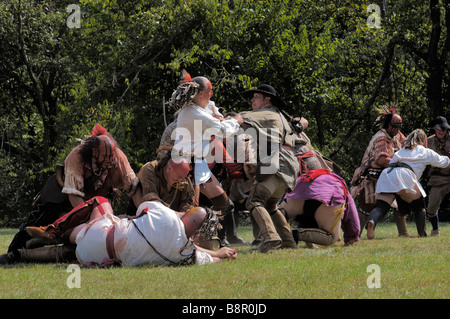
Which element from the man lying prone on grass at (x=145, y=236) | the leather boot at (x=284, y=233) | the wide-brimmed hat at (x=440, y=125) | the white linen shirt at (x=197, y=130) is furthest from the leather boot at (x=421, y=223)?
the man lying prone on grass at (x=145, y=236)

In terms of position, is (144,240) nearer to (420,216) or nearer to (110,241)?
(110,241)

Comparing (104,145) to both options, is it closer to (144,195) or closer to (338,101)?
(144,195)

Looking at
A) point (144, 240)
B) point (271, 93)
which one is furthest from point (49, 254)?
point (271, 93)

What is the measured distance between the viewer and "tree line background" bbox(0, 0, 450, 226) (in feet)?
53.2

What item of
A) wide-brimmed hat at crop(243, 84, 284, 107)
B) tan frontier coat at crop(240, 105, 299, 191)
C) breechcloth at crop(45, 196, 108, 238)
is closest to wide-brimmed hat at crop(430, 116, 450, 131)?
wide-brimmed hat at crop(243, 84, 284, 107)

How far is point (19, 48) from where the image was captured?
2166cm

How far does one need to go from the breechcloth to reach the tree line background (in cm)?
663

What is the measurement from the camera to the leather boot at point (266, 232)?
7.55 meters

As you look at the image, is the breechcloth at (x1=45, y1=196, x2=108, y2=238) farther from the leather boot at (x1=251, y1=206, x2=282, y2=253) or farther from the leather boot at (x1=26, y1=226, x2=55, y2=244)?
the leather boot at (x1=251, y1=206, x2=282, y2=253)

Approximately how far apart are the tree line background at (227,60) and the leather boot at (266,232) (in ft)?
19.1

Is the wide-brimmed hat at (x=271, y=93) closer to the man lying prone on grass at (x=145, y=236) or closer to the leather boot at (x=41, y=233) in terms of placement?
the man lying prone on grass at (x=145, y=236)

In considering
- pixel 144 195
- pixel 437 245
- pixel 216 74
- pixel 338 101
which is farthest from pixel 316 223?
pixel 338 101

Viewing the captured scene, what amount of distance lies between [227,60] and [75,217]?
10.4 meters

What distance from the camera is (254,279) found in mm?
5289
